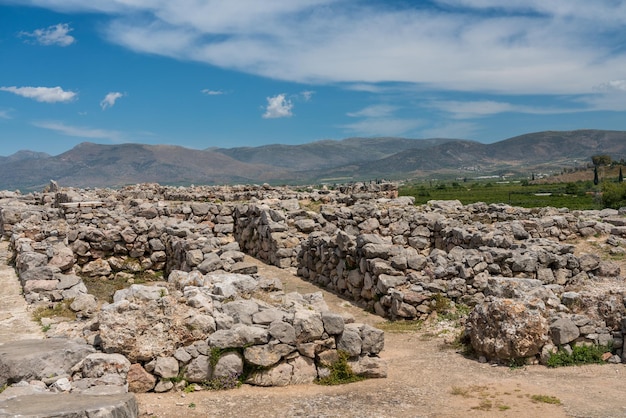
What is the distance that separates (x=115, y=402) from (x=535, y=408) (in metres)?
6.04

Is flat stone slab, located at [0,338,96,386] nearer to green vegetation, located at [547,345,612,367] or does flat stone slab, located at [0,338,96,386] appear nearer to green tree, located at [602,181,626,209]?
green vegetation, located at [547,345,612,367]

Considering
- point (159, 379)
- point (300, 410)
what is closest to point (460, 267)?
point (300, 410)

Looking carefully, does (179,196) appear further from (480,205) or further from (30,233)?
(480,205)

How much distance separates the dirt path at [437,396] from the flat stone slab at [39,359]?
121 cm

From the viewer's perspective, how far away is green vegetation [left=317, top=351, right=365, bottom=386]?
368 inches

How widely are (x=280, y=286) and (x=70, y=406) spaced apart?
20.3 ft

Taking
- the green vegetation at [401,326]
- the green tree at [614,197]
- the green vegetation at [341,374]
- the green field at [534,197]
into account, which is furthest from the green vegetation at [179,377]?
the green tree at [614,197]

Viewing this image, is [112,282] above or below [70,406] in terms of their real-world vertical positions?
below

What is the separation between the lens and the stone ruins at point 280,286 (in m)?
8.98

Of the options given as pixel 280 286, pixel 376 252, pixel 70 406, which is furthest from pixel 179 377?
pixel 376 252

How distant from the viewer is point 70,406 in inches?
262

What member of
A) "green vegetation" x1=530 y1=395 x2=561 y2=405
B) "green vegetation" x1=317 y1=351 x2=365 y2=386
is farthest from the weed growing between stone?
"green vegetation" x1=530 y1=395 x2=561 y2=405

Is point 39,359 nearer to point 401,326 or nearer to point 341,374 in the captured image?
point 341,374

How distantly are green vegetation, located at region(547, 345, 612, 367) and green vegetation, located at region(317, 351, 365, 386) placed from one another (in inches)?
144
